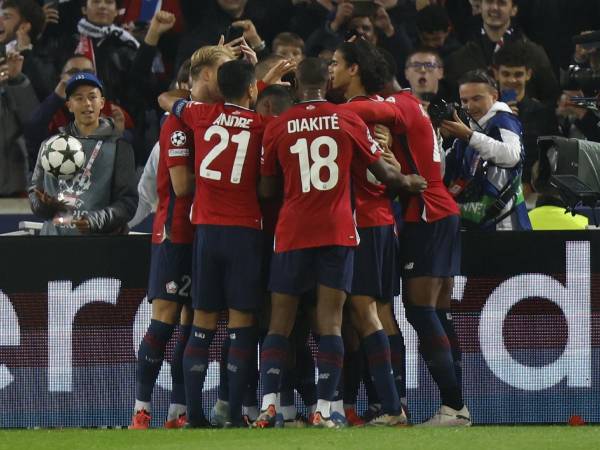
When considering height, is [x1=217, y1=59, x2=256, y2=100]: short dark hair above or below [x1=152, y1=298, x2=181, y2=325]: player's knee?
above

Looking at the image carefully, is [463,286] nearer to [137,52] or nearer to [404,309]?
[404,309]

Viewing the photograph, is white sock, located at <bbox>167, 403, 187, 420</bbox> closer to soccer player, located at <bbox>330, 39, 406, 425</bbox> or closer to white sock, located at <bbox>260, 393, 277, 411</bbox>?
white sock, located at <bbox>260, 393, 277, 411</bbox>

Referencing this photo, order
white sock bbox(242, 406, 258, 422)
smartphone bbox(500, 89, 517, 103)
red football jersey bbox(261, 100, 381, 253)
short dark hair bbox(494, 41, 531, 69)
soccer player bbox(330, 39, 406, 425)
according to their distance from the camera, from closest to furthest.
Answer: red football jersey bbox(261, 100, 381, 253) → soccer player bbox(330, 39, 406, 425) → white sock bbox(242, 406, 258, 422) → smartphone bbox(500, 89, 517, 103) → short dark hair bbox(494, 41, 531, 69)

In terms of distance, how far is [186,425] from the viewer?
343 inches

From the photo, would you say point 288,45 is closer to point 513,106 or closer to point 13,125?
→ point 513,106

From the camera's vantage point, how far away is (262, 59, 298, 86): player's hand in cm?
901

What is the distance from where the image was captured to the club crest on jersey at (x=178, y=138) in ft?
28.5

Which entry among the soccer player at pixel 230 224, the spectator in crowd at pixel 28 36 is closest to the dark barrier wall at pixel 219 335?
the soccer player at pixel 230 224

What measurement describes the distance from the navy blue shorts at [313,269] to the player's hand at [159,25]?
A: 4.53m

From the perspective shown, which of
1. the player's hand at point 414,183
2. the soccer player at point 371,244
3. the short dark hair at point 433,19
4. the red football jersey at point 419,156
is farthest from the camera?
the short dark hair at point 433,19

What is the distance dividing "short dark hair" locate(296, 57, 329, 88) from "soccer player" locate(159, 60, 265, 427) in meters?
0.33

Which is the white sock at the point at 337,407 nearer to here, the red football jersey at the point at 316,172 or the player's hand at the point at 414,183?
the red football jersey at the point at 316,172

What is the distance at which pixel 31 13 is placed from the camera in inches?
513

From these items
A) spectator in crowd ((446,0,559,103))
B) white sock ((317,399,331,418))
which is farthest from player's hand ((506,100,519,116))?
white sock ((317,399,331,418))
